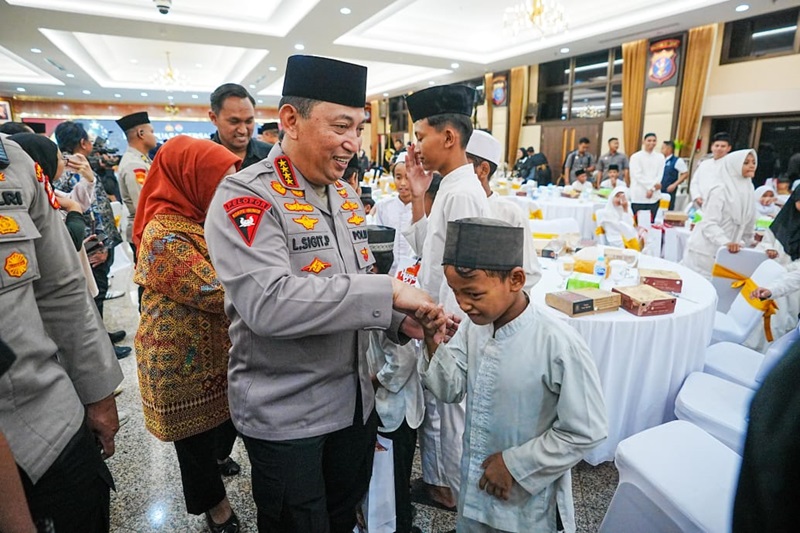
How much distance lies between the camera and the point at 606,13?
8141mm

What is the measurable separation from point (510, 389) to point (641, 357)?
49.8 inches

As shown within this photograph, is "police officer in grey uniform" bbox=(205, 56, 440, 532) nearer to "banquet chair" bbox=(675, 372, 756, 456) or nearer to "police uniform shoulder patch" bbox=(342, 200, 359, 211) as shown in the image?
"police uniform shoulder patch" bbox=(342, 200, 359, 211)

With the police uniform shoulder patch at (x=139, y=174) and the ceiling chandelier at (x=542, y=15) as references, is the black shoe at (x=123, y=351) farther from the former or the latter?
the ceiling chandelier at (x=542, y=15)

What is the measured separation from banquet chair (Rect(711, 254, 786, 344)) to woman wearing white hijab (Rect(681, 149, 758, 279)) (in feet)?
4.75

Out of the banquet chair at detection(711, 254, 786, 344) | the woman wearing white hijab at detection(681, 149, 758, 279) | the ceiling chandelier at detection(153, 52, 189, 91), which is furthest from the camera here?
the ceiling chandelier at detection(153, 52, 189, 91)

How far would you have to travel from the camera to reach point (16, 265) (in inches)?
34.8

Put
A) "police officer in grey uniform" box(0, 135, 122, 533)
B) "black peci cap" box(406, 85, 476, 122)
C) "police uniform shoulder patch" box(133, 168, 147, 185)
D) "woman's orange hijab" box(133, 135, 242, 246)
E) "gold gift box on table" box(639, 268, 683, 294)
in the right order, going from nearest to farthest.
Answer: "police officer in grey uniform" box(0, 135, 122, 533) → "woman's orange hijab" box(133, 135, 242, 246) → "black peci cap" box(406, 85, 476, 122) → "gold gift box on table" box(639, 268, 683, 294) → "police uniform shoulder patch" box(133, 168, 147, 185)

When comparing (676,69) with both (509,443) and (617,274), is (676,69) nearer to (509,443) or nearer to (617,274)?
(617,274)

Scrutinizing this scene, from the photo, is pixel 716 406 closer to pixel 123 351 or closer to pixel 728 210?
pixel 728 210

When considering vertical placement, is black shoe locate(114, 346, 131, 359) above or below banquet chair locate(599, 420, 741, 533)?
below

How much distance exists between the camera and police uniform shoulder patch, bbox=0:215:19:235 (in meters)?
0.86

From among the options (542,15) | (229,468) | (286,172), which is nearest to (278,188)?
(286,172)

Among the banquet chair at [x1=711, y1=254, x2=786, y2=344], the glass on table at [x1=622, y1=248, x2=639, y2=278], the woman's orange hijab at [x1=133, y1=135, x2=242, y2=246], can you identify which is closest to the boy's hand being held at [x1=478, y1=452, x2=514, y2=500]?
the woman's orange hijab at [x1=133, y1=135, x2=242, y2=246]

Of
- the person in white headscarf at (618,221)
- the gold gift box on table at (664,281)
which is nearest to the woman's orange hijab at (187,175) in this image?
the gold gift box on table at (664,281)
